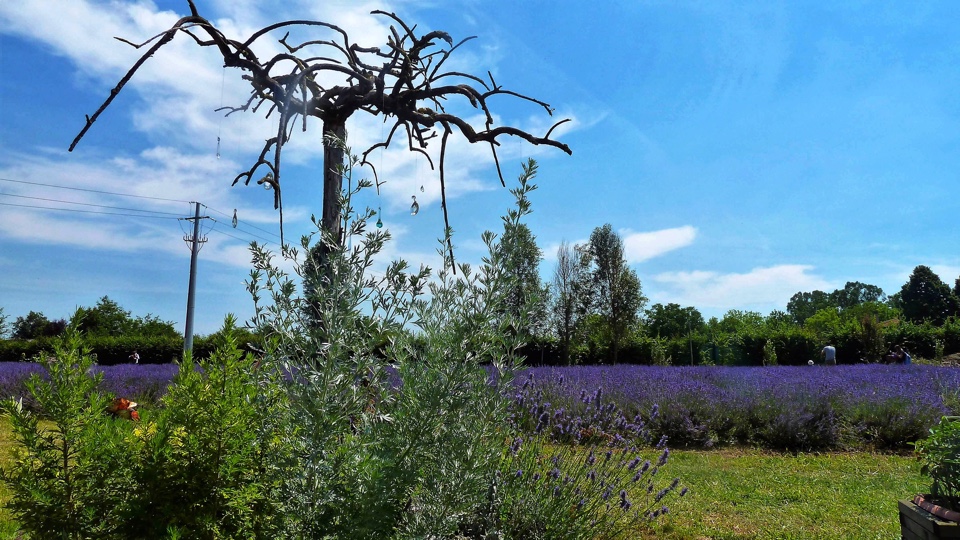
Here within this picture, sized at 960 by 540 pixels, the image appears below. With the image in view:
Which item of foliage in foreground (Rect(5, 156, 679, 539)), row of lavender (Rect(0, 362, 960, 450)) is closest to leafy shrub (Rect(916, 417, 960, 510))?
foliage in foreground (Rect(5, 156, 679, 539))

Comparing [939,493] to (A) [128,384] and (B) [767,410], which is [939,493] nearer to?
(B) [767,410]

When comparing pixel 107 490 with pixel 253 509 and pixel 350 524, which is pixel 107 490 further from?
pixel 350 524

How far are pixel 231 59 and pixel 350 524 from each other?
1883 millimetres

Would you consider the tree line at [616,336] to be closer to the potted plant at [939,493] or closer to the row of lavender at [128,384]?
the row of lavender at [128,384]

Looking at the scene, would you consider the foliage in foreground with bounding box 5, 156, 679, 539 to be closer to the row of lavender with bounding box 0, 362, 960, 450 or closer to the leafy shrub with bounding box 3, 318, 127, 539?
the leafy shrub with bounding box 3, 318, 127, 539

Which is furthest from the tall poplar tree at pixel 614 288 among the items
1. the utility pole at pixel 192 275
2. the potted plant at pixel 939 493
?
the potted plant at pixel 939 493

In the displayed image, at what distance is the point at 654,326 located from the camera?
53.6m

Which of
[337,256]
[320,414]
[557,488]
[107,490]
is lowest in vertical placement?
[557,488]

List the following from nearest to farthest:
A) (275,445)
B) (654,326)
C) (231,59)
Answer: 1. (275,445)
2. (231,59)
3. (654,326)

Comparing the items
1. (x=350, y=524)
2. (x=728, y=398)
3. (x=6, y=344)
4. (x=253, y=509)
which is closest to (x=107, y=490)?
(x=253, y=509)

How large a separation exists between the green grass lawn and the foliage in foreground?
1.78 m

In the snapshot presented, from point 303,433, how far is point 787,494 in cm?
506

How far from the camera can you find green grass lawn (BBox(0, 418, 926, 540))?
4273 millimetres

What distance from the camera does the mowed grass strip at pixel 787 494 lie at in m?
4.29
